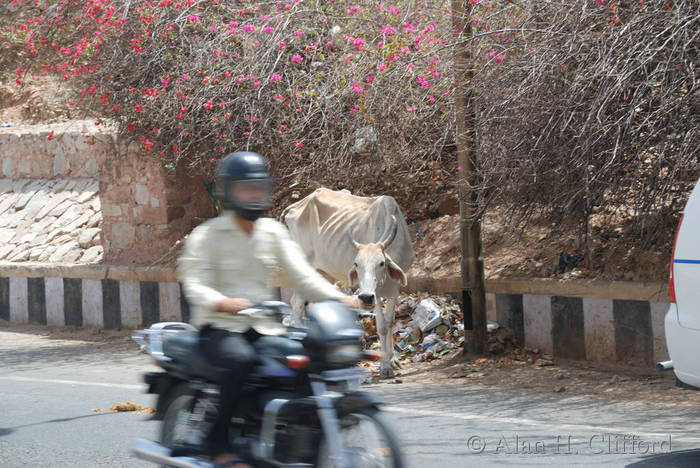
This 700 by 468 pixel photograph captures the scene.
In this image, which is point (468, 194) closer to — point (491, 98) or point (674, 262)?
point (491, 98)

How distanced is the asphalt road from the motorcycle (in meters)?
1.63

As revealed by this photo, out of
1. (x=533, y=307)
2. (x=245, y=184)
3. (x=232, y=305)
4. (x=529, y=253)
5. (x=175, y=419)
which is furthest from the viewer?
(x=529, y=253)

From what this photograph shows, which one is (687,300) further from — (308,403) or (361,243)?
(361,243)

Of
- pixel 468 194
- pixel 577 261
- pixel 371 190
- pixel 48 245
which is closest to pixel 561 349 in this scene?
pixel 577 261

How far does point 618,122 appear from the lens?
25.5 ft

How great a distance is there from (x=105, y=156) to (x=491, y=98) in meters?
6.49

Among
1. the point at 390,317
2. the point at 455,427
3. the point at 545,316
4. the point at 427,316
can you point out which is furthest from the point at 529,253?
the point at 455,427

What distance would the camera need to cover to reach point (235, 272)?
463 cm

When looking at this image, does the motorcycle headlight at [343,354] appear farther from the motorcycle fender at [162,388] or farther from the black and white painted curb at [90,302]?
the black and white painted curb at [90,302]

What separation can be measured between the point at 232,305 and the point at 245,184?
1.90 ft

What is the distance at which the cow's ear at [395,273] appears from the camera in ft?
29.0

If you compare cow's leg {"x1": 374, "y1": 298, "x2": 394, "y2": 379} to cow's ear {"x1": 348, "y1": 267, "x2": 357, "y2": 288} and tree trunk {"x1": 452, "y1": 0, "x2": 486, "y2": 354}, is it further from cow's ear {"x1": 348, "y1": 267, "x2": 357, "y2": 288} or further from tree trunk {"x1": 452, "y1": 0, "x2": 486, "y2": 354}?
tree trunk {"x1": 452, "y1": 0, "x2": 486, "y2": 354}

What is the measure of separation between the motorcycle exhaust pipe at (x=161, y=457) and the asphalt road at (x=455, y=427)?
3.98 feet

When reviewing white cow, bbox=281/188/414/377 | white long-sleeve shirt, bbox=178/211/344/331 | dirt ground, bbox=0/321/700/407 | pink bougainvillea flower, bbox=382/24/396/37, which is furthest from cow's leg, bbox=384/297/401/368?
white long-sleeve shirt, bbox=178/211/344/331
